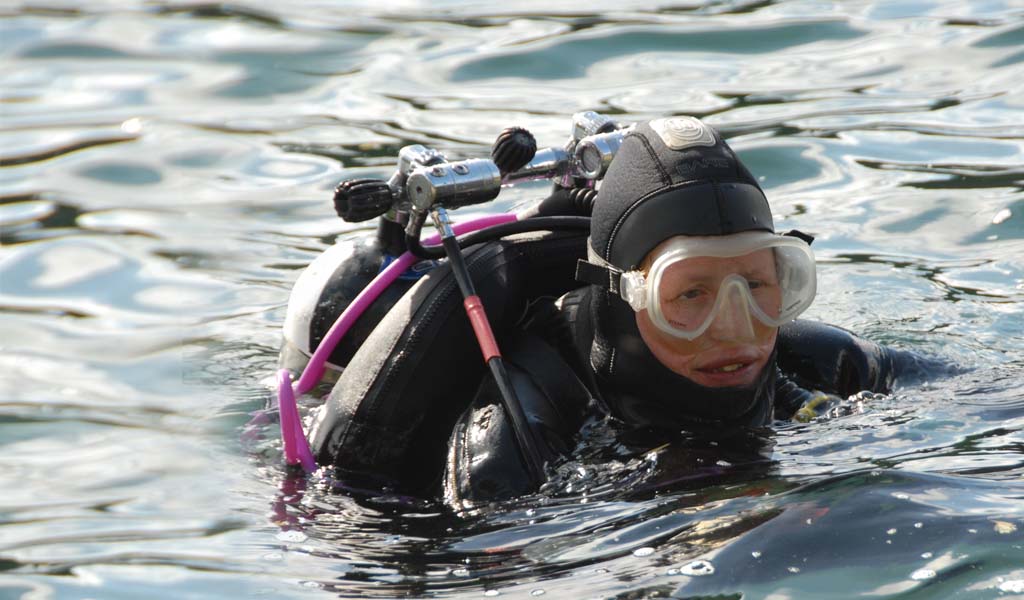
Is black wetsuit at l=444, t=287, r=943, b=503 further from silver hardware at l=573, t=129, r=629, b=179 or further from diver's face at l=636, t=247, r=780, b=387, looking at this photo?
silver hardware at l=573, t=129, r=629, b=179

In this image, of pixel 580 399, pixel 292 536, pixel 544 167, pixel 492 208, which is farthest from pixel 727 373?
pixel 492 208

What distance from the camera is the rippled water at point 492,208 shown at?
3.18m

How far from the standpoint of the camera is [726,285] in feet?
11.4

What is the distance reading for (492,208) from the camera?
22.4 ft

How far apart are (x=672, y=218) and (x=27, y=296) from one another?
11.6 ft

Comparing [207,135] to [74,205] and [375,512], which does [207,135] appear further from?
[375,512]

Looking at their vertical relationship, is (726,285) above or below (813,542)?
above

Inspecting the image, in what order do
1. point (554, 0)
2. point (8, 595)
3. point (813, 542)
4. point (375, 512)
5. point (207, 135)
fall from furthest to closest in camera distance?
point (554, 0)
point (207, 135)
point (375, 512)
point (8, 595)
point (813, 542)

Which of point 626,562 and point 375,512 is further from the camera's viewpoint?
point 375,512

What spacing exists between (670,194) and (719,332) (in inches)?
13.6

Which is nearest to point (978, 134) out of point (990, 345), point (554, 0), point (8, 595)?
point (990, 345)

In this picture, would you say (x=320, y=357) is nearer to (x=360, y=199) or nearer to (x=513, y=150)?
(x=360, y=199)

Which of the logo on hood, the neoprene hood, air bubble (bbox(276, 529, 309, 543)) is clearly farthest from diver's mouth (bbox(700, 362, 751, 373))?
air bubble (bbox(276, 529, 309, 543))

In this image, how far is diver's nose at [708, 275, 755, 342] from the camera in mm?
3486
